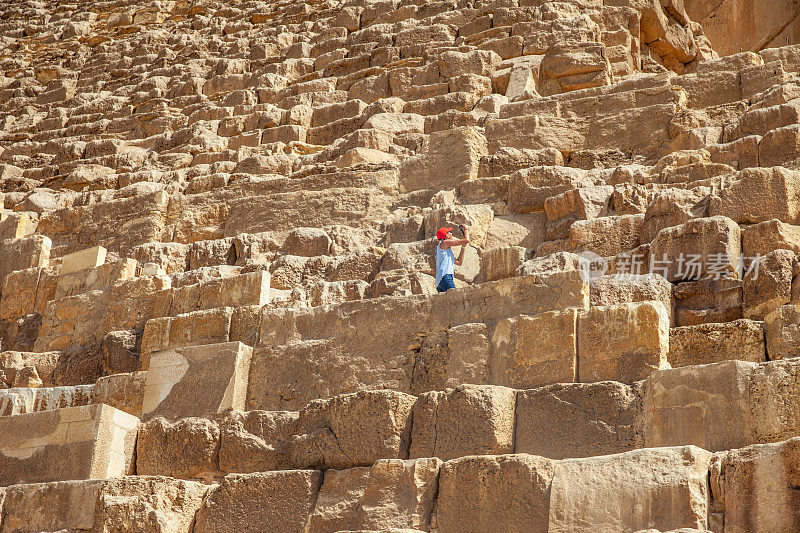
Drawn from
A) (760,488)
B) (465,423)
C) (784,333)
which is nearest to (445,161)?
(465,423)

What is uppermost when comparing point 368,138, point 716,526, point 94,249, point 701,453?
point 368,138

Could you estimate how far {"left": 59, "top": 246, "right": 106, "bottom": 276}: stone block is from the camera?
8859 mm

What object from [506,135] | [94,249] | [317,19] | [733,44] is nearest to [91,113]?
[317,19]

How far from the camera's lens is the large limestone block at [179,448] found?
20.1 feet

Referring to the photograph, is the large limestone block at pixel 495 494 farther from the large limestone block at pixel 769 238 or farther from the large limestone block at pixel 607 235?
the large limestone block at pixel 607 235

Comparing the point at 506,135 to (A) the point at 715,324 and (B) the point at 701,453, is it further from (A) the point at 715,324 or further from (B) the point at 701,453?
(B) the point at 701,453

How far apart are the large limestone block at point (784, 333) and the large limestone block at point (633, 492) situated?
0.96 m

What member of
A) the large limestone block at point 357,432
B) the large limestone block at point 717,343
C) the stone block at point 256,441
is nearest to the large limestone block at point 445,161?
the stone block at point 256,441

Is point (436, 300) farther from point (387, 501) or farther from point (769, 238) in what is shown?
point (769, 238)

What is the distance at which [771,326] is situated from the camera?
17.1ft

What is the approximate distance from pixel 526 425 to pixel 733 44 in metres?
11.5

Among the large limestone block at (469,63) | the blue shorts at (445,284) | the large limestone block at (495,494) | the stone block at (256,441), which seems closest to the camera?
the large limestone block at (495,494)

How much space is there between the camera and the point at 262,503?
553 cm

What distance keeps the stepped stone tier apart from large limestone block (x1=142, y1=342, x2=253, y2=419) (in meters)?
0.02
